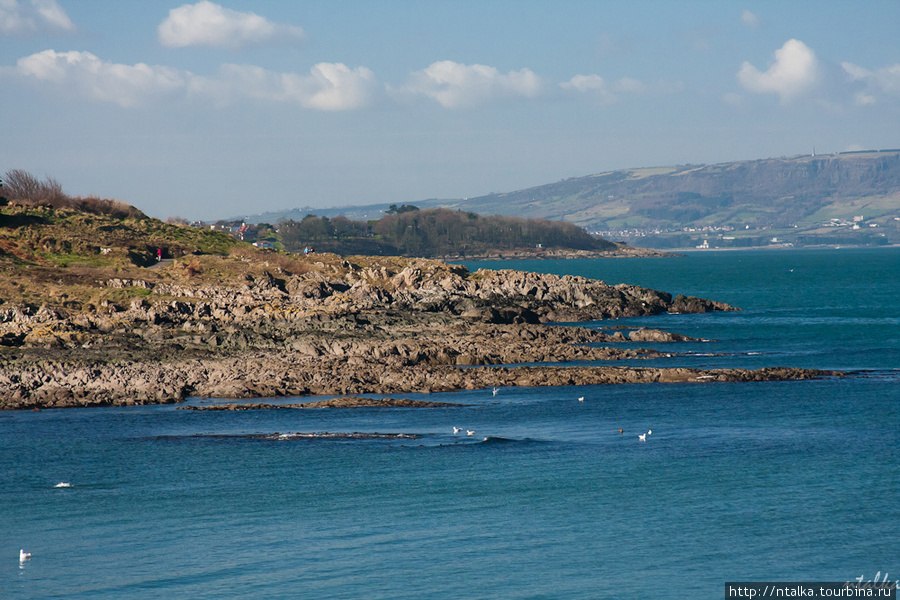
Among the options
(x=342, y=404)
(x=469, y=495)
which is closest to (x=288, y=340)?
(x=342, y=404)

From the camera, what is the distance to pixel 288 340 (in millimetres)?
56719

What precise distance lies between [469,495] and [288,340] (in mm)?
29005

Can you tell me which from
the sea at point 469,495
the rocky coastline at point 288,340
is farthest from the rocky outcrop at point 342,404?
the rocky coastline at point 288,340

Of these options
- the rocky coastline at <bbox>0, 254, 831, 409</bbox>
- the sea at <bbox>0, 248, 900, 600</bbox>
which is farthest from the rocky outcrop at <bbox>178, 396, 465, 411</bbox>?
the rocky coastline at <bbox>0, 254, 831, 409</bbox>

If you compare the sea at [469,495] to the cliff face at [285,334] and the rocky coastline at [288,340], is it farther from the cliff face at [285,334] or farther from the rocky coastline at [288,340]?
the cliff face at [285,334]

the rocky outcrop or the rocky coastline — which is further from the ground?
the rocky coastline

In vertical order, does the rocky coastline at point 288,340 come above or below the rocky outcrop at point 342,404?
above

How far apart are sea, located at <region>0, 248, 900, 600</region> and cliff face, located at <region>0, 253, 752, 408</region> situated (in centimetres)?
252

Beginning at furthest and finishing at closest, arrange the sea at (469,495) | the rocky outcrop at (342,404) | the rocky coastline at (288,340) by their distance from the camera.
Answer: the rocky coastline at (288,340), the rocky outcrop at (342,404), the sea at (469,495)

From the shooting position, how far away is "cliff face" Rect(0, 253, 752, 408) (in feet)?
154

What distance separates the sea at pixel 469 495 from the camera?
2284 centimetres

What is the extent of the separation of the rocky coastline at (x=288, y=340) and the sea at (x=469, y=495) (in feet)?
7.50

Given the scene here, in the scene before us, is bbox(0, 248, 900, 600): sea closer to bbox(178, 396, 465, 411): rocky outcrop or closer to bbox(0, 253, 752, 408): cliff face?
bbox(178, 396, 465, 411): rocky outcrop

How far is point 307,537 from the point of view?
85.3 feet
